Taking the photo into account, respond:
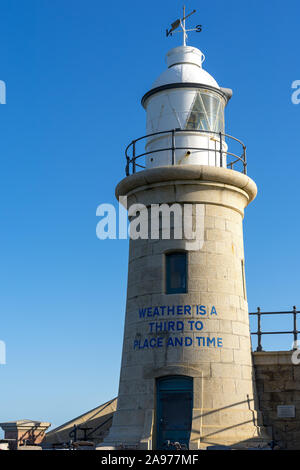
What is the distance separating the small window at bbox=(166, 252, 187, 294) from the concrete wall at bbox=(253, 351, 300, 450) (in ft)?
10.1

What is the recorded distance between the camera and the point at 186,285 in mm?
20109

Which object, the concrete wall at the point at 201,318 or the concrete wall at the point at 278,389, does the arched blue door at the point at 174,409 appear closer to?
the concrete wall at the point at 201,318

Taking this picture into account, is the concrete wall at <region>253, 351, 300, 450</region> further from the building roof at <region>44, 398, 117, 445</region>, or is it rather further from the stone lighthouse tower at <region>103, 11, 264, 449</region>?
the building roof at <region>44, 398, 117, 445</region>

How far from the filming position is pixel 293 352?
20672 mm

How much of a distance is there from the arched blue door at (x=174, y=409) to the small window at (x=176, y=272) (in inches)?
96.7

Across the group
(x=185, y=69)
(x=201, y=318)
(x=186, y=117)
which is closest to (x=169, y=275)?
(x=201, y=318)

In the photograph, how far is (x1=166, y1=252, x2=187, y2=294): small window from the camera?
20.3 meters

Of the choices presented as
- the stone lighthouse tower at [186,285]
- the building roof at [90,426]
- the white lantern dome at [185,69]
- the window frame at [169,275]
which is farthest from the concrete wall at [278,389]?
the white lantern dome at [185,69]

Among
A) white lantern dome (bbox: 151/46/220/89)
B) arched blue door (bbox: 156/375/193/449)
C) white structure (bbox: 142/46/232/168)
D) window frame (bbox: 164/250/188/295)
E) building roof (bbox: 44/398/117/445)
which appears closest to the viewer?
arched blue door (bbox: 156/375/193/449)

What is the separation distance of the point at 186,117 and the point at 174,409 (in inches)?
325

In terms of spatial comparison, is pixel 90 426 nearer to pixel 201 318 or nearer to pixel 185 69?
pixel 201 318

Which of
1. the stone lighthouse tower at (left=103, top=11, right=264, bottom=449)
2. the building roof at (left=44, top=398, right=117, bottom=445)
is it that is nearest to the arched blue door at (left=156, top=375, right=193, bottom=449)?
the stone lighthouse tower at (left=103, top=11, right=264, bottom=449)

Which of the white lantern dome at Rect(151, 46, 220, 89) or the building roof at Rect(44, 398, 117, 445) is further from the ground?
the white lantern dome at Rect(151, 46, 220, 89)
